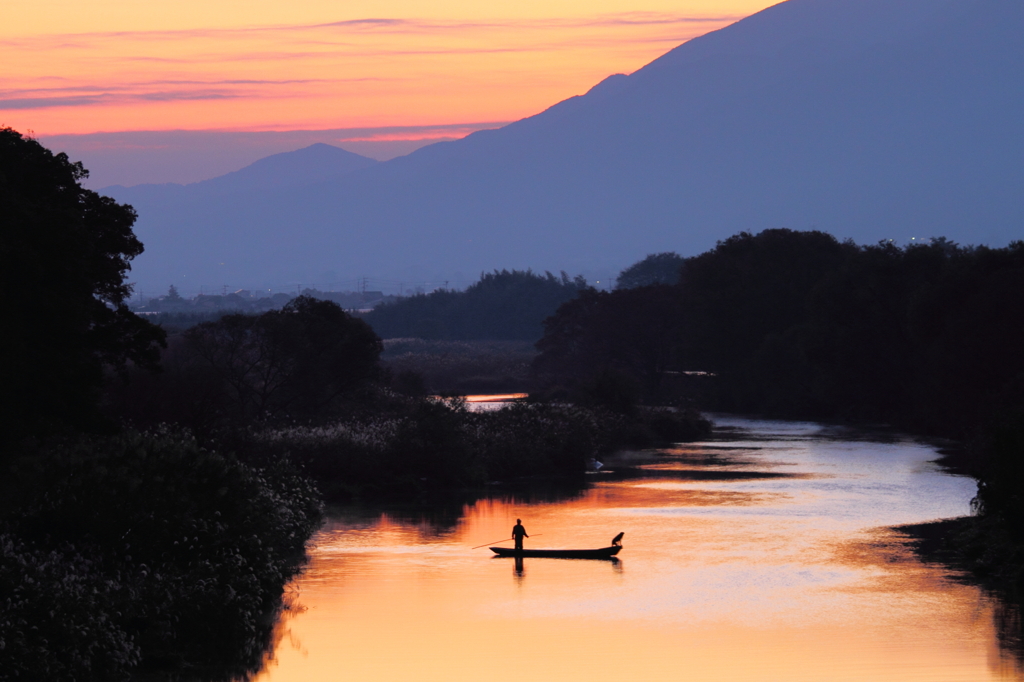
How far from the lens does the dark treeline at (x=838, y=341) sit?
57.6 metres

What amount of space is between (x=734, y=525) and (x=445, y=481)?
13972 mm

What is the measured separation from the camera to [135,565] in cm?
2256

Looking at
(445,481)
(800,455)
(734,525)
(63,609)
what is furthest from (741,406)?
(63,609)

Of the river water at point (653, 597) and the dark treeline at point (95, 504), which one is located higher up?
the dark treeline at point (95, 504)

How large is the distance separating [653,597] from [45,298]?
14424mm

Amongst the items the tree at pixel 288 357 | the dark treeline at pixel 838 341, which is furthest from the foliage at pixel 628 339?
the tree at pixel 288 357

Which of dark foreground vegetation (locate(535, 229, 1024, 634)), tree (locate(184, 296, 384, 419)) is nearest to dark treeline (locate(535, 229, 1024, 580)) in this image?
dark foreground vegetation (locate(535, 229, 1024, 634))

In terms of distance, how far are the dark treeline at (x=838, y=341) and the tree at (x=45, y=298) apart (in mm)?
20913

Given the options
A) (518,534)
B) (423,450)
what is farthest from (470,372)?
(518,534)

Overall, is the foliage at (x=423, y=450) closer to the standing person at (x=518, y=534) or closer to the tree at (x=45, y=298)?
the standing person at (x=518, y=534)

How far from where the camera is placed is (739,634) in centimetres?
2375

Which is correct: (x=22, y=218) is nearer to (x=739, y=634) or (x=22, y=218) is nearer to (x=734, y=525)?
(x=739, y=634)

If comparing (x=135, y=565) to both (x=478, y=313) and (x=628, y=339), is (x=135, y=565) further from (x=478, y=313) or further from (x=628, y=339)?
(x=478, y=313)

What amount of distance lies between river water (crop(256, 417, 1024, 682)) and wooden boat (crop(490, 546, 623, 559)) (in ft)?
1.05
